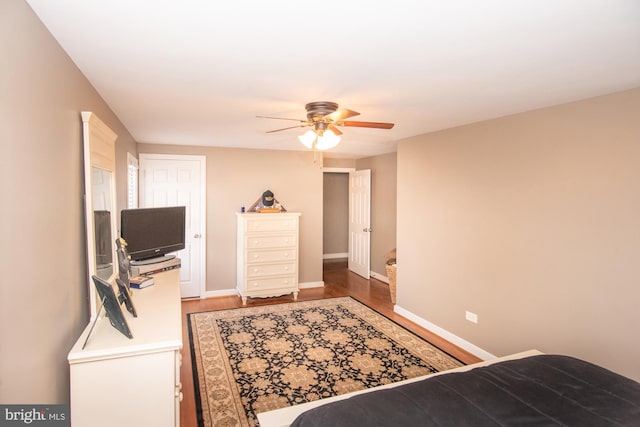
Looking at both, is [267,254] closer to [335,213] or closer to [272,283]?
[272,283]

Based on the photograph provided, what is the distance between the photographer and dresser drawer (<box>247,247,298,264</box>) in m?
5.16

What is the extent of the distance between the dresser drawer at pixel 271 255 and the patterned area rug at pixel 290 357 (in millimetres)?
762

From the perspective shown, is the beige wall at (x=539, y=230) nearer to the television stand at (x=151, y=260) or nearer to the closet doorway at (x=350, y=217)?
the closet doorway at (x=350, y=217)

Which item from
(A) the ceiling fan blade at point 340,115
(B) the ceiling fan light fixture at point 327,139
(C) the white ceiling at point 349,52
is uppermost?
(C) the white ceiling at point 349,52

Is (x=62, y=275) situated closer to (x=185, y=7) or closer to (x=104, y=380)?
(x=104, y=380)

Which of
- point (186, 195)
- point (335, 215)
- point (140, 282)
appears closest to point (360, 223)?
point (335, 215)

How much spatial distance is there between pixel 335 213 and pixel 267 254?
140 inches

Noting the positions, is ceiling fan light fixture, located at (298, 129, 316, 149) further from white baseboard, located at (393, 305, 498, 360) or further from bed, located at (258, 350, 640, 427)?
white baseboard, located at (393, 305, 498, 360)

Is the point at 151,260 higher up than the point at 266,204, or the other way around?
the point at 266,204

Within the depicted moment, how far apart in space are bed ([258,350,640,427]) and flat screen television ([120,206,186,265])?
1.98 metres

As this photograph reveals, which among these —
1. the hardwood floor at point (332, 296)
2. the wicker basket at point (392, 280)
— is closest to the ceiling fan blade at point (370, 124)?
the hardwood floor at point (332, 296)

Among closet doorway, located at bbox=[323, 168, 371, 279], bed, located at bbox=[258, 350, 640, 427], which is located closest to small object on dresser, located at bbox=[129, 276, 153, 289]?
bed, located at bbox=[258, 350, 640, 427]

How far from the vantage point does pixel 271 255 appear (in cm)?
527

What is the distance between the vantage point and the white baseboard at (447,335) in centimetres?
348
